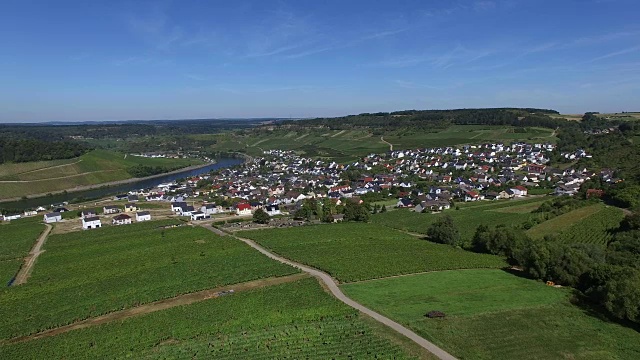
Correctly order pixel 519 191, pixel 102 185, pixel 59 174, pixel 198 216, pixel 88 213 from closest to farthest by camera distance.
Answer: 1. pixel 198 216
2. pixel 88 213
3. pixel 519 191
4. pixel 59 174
5. pixel 102 185

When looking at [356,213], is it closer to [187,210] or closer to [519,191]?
A: [187,210]

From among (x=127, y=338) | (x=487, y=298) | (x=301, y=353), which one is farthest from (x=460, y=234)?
(x=127, y=338)

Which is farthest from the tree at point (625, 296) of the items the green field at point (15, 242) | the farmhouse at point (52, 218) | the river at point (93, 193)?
the river at point (93, 193)

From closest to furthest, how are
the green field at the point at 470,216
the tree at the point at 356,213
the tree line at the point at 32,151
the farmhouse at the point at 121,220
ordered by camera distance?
the green field at the point at 470,216 < the tree at the point at 356,213 < the farmhouse at the point at 121,220 < the tree line at the point at 32,151

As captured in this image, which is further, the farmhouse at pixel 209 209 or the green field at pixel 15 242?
the farmhouse at pixel 209 209

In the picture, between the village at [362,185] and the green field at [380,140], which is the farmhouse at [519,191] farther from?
the green field at [380,140]

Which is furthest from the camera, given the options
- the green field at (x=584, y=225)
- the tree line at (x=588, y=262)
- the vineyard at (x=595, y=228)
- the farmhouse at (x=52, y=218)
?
the farmhouse at (x=52, y=218)

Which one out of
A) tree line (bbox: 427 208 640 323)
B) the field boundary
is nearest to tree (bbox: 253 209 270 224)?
the field boundary

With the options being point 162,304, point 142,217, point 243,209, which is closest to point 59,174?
point 142,217
